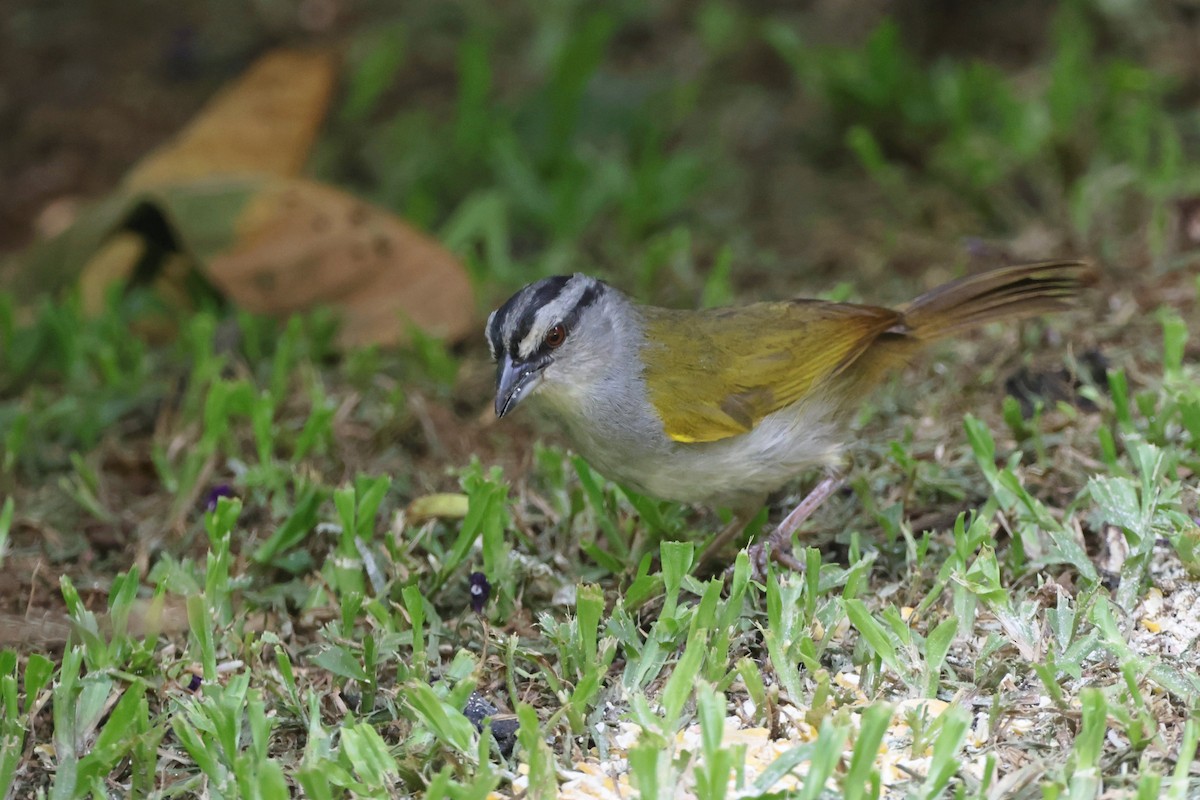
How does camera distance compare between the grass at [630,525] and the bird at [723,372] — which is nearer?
the grass at [630,525]

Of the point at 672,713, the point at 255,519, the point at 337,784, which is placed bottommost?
the point at 255,519

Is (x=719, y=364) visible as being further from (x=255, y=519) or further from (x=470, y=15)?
(x=470, y=15)

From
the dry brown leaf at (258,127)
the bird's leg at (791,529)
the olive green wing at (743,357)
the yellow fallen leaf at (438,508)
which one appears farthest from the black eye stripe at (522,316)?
the dry brown leaf at (258,127)

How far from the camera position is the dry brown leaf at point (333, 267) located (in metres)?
6.21

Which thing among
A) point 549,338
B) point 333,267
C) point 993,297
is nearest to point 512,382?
point 549,338

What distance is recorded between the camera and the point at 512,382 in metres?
4.23

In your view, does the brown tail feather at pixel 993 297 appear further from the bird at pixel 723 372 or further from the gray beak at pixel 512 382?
the gray beak at pixel 512 382

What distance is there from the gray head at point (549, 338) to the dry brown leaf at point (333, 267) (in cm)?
181

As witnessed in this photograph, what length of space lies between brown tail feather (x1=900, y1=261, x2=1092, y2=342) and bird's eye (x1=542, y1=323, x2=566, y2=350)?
1194mm

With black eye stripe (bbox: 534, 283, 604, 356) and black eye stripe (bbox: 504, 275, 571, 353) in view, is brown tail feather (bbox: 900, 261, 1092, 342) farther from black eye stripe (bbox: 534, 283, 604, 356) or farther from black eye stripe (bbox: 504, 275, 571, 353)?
black eye stripe (bbox: 504, 275, 571, 353)

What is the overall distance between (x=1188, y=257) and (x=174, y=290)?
458 cm

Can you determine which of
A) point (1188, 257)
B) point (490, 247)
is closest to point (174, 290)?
A: point (490, 247)

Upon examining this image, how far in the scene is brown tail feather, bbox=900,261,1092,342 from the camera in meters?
4.73

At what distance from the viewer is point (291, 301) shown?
20.6ft
